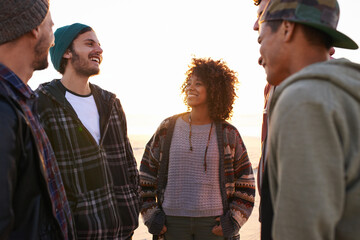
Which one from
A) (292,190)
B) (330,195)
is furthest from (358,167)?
(292,190)

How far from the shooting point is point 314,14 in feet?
4.79

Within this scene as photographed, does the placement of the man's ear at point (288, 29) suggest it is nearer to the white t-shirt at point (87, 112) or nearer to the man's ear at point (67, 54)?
the white t-shirt at point (87, 112)

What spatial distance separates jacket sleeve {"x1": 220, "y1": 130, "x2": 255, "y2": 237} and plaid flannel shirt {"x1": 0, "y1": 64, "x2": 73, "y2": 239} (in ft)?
5.88

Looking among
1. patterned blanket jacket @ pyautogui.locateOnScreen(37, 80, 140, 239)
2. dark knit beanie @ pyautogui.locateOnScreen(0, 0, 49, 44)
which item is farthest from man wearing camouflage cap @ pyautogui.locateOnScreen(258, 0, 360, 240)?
patterned blanket jacket @ pyautogui.locateOnScreen(37, 80, 140, 239)

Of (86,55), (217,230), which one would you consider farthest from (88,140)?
(217,230)

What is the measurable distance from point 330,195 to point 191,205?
2278 mm

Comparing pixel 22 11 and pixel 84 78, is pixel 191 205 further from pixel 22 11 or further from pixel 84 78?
pixel 22 11

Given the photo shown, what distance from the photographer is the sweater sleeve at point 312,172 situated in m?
1.14

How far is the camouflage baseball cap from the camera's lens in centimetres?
146

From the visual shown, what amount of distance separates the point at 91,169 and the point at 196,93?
5.21ft

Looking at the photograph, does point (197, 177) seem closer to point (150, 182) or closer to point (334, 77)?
point (150, 182)

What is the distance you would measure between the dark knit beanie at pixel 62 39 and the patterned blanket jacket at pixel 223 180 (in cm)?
141

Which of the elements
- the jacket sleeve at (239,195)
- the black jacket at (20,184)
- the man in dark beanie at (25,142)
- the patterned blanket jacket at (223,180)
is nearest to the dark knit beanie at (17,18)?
the man in dark beanie at (25,142)

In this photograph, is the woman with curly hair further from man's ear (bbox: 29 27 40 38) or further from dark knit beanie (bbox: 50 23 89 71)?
man's ear (bbox: 29 27 40 38)
